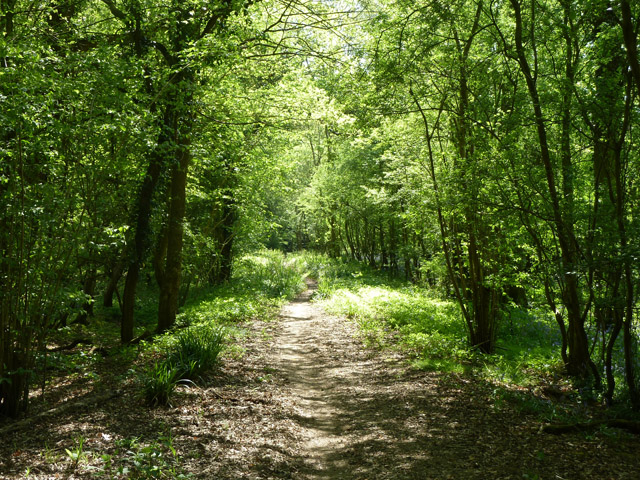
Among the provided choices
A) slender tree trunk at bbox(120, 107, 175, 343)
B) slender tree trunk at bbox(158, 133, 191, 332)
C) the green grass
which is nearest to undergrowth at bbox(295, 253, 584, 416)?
the green grass

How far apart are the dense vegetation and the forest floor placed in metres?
0.68

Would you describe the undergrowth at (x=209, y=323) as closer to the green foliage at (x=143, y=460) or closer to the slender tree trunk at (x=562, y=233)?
the green foliage at (x=143, y=460)

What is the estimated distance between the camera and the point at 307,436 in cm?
511

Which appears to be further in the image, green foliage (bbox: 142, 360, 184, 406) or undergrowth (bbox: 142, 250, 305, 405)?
undergrowth (bbox: 142, 250, 305, 405)

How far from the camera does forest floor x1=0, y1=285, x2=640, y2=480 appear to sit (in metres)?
3.90

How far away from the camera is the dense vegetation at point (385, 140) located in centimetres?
482

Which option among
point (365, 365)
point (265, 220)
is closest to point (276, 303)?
point (265, 220)

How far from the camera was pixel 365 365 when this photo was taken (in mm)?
8047

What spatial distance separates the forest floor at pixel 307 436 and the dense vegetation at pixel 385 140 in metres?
0.68

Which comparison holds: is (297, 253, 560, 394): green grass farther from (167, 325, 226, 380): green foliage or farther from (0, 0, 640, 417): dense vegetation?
(167, 325, 226, 380): green foliage

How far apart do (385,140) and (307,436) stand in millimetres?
8639

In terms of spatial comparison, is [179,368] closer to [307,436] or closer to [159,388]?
[159,388]

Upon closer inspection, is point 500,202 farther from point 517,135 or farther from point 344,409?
point 344,409

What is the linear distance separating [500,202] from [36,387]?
752 centimetres
